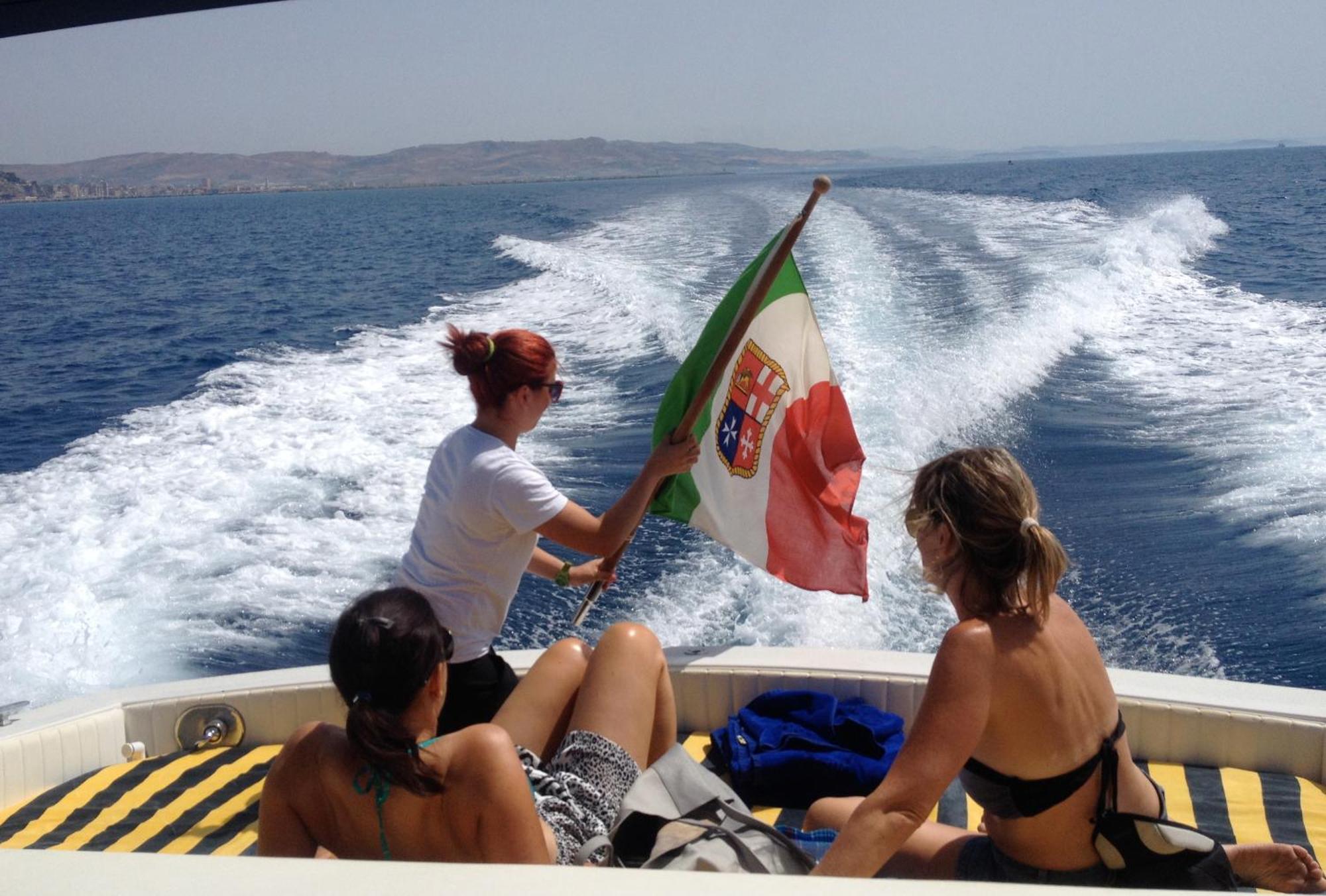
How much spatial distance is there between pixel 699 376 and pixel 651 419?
17.3 feet

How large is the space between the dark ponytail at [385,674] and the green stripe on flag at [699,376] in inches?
36.7

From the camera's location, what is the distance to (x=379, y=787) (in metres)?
1.54

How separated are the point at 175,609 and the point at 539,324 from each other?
6.94 metres

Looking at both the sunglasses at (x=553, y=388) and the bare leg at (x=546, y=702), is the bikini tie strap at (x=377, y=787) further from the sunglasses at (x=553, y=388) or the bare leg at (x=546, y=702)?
the sunglasses at (x=553, y=388)

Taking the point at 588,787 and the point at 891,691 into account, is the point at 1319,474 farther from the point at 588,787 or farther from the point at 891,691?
the point at 588,787

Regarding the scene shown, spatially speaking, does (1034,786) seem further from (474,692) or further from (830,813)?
(474,692)

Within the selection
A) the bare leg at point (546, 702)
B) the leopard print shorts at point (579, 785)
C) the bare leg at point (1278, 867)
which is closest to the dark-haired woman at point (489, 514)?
the bare leg at point (546, 702)

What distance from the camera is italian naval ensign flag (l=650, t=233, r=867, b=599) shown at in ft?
8.48

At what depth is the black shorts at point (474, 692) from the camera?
7.21ft

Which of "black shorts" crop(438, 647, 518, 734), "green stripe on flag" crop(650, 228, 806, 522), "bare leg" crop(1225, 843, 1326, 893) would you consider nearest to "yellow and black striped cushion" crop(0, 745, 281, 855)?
"black shorts" crop(438, 647, 518, 734)

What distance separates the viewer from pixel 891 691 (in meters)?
2.62

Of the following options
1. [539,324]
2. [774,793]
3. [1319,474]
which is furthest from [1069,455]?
[539,324]

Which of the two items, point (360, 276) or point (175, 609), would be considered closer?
point (175, 609)

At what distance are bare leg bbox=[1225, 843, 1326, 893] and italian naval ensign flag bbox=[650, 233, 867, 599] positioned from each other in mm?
957
